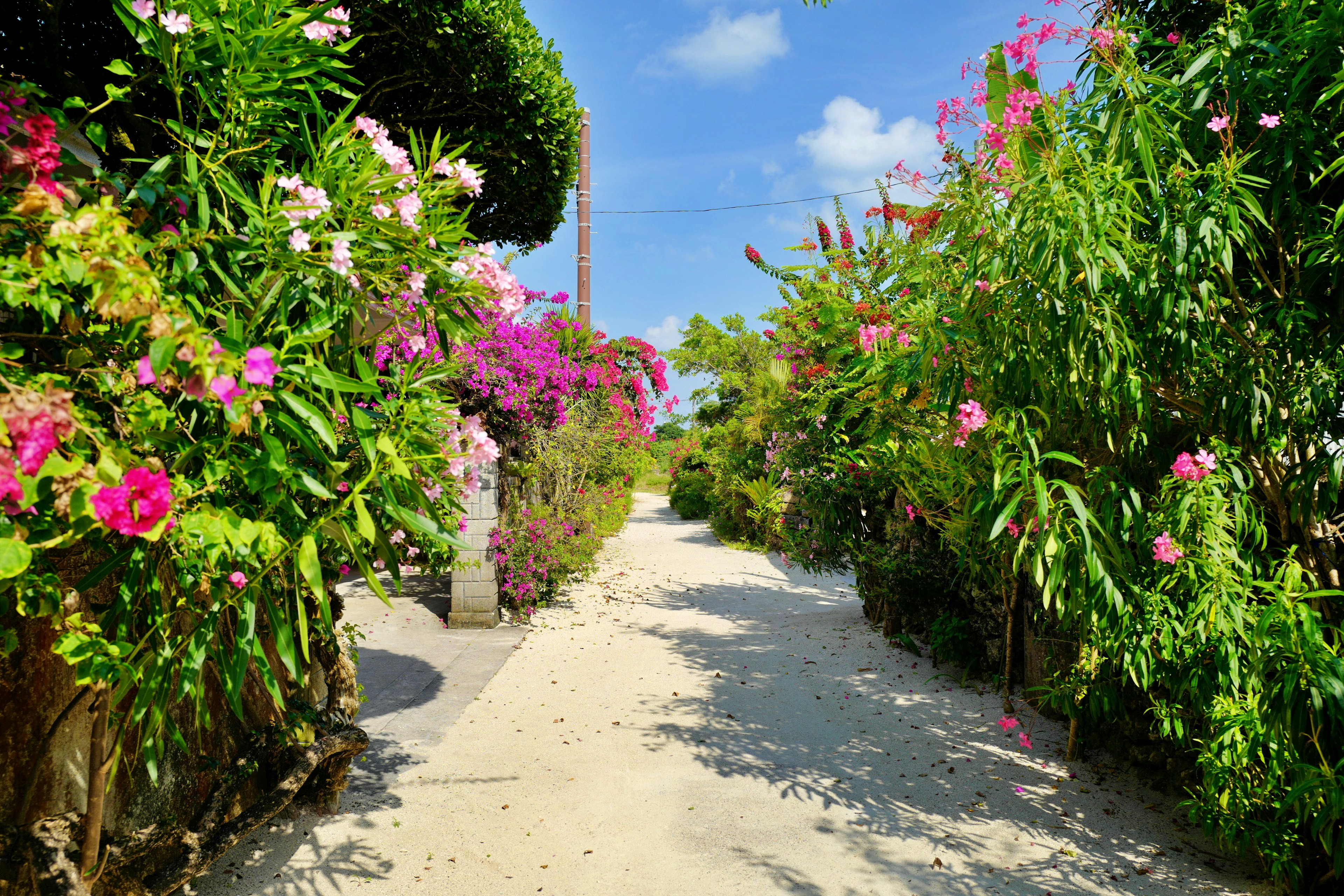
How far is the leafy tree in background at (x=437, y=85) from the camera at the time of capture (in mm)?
3096

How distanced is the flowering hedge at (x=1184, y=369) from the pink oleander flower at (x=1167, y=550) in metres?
0.01

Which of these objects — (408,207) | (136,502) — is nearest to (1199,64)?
(408,207)

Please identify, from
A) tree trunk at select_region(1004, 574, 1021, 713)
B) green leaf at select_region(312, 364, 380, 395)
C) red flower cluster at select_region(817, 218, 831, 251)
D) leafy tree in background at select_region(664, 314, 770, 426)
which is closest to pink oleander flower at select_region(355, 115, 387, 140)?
green leaf at select_region(312, 364, 380, 395)

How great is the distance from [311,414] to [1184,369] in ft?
10.1

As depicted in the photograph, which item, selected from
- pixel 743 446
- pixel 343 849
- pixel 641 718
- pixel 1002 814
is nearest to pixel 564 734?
pixel 641 718

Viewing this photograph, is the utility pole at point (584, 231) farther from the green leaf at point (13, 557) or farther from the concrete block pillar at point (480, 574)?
the green leaf at point (13, 557)

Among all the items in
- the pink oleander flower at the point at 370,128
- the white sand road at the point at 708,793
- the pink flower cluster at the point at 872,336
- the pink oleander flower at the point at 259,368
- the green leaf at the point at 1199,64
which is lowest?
the white sand road at the point at 708,793

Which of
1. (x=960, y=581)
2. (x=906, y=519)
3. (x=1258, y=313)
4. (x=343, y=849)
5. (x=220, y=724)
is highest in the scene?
(x=1258, y=313)

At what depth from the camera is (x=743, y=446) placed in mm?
16188

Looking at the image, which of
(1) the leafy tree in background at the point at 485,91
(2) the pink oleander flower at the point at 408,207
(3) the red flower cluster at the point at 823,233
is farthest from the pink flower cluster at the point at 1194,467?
(3) the red flower cluster at the point at 823,233

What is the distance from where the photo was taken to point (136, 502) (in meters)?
1.36

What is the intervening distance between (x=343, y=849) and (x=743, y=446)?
43.6 ft

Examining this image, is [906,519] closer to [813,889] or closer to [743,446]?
[813,889]

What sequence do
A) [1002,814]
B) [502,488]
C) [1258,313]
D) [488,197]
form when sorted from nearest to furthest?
[1258,313]
[1002,814]
[488,197]
[502,488]
